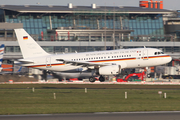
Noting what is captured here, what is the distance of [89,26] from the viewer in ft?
350

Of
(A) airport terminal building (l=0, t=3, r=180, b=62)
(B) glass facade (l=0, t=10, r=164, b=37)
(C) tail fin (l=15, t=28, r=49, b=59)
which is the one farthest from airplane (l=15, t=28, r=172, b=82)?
(B) glass facade (l=0, t=10, r=164, b=37)

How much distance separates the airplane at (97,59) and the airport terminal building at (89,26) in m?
31.0

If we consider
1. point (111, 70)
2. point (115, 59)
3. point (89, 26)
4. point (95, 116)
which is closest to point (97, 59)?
point (115, 59)

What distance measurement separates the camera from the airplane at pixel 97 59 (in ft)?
163

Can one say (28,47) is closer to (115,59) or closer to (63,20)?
(115,59)

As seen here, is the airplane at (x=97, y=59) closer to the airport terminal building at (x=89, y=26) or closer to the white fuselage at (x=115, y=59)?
the white fuselage at (x=115, y=59)

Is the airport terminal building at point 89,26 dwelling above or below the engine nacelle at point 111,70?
above

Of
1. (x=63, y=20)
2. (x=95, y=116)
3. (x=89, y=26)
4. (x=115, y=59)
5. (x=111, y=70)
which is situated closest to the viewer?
(x=95, y=116)

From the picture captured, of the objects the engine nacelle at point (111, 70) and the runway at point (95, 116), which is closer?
the runway at point (95, 116)

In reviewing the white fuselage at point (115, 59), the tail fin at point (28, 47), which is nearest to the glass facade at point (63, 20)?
the tail fin at point (28, 47)

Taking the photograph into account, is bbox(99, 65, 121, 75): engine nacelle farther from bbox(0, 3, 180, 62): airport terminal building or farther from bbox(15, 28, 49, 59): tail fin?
bbox(0, 3, 180, 62): airport terminal building

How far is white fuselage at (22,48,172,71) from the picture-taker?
4978 centimetres

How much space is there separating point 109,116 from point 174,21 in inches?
3878

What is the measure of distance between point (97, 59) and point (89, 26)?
5570 centimetres
